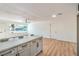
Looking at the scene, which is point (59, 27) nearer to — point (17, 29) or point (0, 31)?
point (17, 29)

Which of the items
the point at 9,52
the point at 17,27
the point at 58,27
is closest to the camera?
the point at 9,52

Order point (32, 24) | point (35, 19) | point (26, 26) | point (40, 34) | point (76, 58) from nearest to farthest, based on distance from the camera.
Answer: point (76, 58)
point (26, 26)
point (32, 24)
point (35, 19)
point (40, 34)

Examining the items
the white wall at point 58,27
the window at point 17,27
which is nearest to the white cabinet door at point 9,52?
the window at point 17,27

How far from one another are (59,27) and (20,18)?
1402mm

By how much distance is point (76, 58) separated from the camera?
2.75 ft

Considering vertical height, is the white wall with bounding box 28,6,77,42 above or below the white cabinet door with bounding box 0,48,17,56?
above

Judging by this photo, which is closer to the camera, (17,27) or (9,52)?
(9,52)

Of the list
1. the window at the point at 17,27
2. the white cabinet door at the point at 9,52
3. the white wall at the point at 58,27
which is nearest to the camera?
the white cabinet door at the point at 9,52

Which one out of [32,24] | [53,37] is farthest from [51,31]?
[32,24]

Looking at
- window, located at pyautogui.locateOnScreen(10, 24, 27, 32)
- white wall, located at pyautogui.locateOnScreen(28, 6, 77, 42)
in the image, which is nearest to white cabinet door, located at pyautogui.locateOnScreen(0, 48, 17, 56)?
window, located at pyautogui.locateOnScreen(10, 24, 27, 32)

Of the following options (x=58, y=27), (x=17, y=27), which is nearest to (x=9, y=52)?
(x=17, y=27)

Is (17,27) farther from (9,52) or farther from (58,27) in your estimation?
(58,27)

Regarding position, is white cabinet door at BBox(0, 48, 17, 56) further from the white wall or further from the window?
the white wall

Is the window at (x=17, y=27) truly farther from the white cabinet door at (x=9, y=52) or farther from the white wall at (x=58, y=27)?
the white cabinet door at (x=9, y=52)
